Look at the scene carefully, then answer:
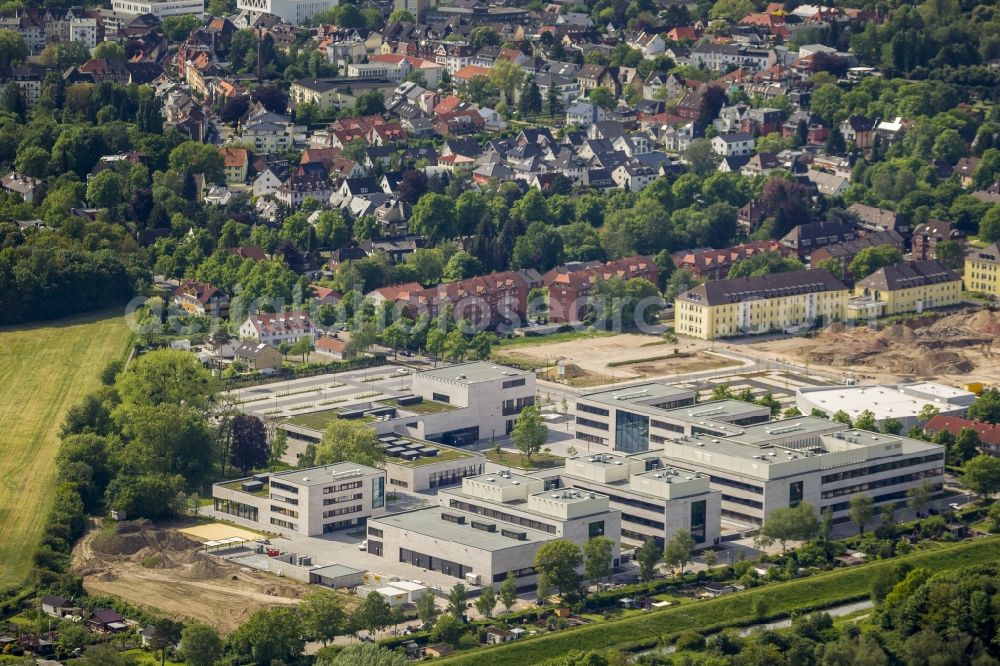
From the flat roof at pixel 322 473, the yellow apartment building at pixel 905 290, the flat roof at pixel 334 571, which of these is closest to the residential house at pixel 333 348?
the flat roof at pixel 322 473

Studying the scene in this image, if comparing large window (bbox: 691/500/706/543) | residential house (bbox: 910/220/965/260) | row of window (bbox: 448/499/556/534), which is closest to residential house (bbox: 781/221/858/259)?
residential house (bbox: 910/220/965/260)

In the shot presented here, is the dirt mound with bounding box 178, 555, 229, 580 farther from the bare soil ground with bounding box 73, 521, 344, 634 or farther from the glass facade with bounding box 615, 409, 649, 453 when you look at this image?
the glass facade with bounding box 615, 409, 649, 453

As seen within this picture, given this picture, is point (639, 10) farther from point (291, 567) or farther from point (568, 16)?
point (291, 567)

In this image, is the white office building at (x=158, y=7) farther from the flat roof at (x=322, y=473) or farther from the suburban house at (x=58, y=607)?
the suburban house at (x=58, y=607)

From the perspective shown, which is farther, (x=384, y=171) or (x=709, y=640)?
(x=384, y=171)

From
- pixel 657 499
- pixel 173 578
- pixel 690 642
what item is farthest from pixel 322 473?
pixel 690 642

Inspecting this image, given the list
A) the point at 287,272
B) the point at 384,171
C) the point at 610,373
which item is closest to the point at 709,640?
the point at 610,373
